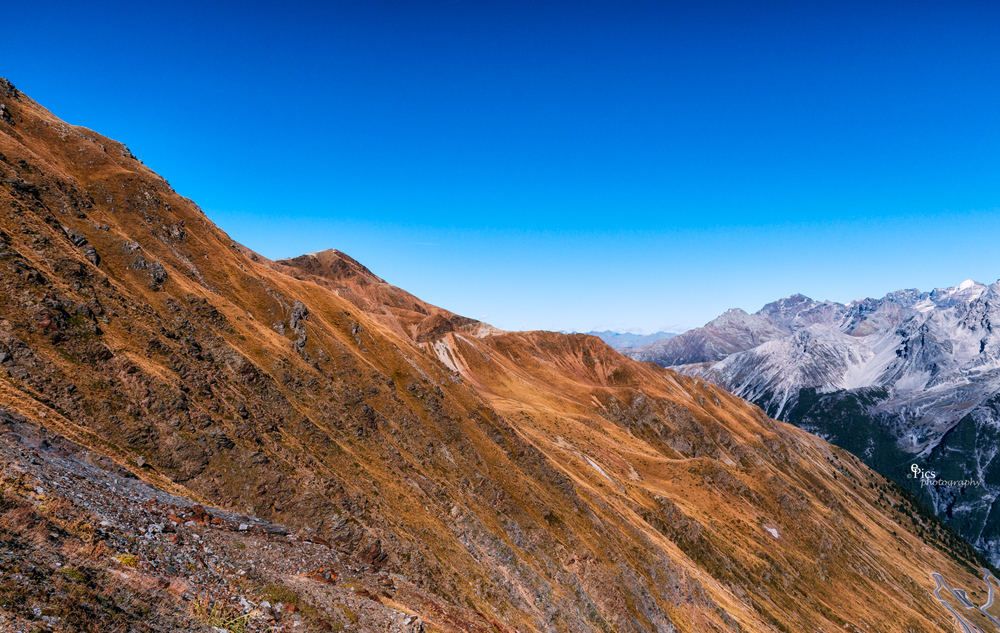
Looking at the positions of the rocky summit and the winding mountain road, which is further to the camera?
the winding mountain road

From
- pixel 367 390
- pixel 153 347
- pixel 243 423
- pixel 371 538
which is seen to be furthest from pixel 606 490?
pixel 153 347

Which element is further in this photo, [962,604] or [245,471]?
[962,604]

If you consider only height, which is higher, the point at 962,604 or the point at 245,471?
the point at 245,471

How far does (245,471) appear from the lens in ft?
108

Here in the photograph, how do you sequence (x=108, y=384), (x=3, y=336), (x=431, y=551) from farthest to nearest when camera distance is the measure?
(x=431, y=551) < (x=108, y=384) < (x=3, y=336)

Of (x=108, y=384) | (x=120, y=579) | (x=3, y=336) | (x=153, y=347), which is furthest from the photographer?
(x=153, y=347)

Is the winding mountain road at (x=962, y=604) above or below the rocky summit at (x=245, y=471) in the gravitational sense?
below

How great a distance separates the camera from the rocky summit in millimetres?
17031

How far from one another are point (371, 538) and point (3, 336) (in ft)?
86.8

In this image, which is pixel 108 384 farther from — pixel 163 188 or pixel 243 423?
pixel 163 188

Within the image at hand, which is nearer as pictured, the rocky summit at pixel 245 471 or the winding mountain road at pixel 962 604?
the rocky summit at pixel 245 471

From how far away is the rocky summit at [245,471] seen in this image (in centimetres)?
1703

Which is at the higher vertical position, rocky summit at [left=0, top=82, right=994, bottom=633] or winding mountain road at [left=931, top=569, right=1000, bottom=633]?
rocky summit at [left=0, top=82, right=994, bottom=633]

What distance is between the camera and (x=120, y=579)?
1457 centimetres
